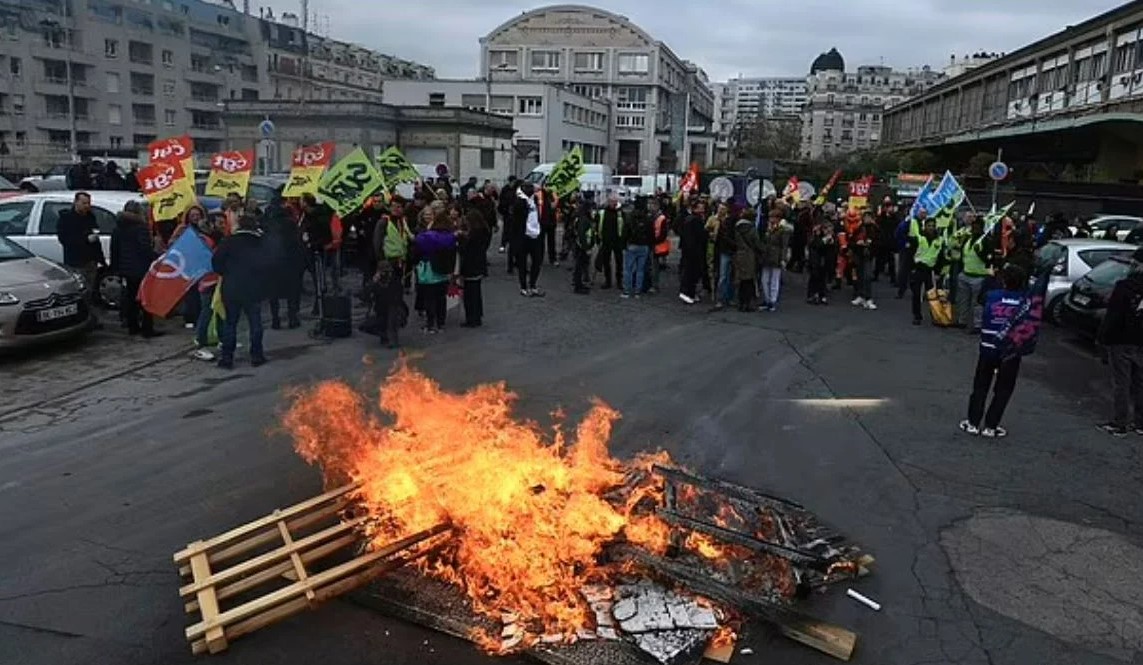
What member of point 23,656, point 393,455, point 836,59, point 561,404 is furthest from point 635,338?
point 836,59

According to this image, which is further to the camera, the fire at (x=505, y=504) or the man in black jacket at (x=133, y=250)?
the man in black jacket at (x=133, y=250)

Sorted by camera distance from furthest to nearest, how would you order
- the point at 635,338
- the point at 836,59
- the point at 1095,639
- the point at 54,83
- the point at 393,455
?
the point at 836,59, the point at 54,83, the point at 635,338, the point at 393,455, the point at 1095,639

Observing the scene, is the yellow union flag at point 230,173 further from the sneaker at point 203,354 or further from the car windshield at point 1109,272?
the car windshield at point 1109,272

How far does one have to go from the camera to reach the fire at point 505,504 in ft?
16.4

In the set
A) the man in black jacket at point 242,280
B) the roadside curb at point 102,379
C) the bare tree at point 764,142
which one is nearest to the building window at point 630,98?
the bare tree at point 764,142

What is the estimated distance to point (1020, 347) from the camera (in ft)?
27.9

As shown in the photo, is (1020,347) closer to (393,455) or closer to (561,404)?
(561,404)

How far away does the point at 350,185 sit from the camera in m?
13.4

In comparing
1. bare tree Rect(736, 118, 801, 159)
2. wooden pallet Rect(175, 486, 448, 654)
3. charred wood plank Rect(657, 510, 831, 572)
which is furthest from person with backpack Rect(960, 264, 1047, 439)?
bare tree Rect(736, 118, 801, 159)

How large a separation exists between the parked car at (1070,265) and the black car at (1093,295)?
895mm

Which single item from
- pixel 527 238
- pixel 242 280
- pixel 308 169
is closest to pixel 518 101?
pixel 527 238

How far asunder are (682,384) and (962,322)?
22.7 feet

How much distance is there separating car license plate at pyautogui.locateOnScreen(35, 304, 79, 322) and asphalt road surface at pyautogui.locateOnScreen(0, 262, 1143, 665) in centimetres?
50

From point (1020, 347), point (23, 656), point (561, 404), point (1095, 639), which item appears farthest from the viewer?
point (561, 404)
